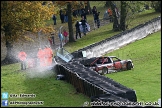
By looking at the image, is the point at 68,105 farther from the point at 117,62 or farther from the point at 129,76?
the point at 117,62

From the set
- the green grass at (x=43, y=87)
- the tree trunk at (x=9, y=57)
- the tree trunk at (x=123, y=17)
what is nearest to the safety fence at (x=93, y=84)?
the green grass at (x=43, y=87)

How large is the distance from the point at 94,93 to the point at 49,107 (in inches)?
73.2

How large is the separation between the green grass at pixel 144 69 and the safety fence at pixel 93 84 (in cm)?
145

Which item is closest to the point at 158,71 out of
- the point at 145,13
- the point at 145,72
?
the point at 145,72

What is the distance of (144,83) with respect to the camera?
22.2m

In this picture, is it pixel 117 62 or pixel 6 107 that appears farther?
pixel 117 62

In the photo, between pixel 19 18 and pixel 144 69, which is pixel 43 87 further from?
pixel 19 18

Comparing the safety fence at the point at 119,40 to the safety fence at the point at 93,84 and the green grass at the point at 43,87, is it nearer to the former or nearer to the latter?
the green grass at the point at 43,87

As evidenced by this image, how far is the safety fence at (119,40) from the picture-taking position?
31.7 meters

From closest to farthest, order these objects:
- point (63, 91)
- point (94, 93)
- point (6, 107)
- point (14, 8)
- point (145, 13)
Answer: point (6, 107) < point (94, 93) < point (63, 91) < point (14, 8) < point (145, 13)

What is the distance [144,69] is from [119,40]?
29.9 ft

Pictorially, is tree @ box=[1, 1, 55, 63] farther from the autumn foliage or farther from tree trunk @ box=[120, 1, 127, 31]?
tree trunk @ box=[120, 1, 127, 31]

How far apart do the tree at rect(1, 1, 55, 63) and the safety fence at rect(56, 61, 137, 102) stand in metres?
7.76

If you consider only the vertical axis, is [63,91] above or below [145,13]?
below
